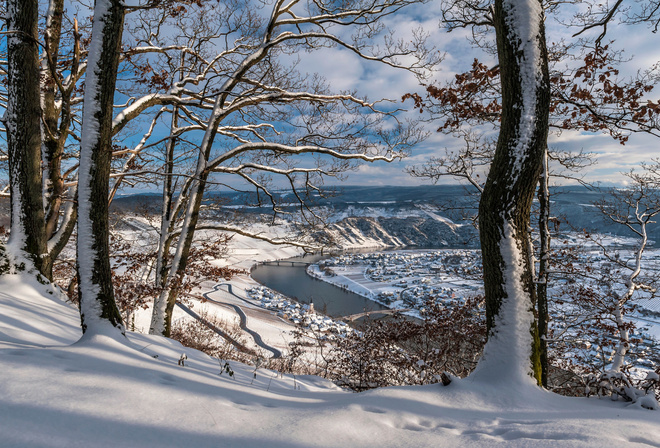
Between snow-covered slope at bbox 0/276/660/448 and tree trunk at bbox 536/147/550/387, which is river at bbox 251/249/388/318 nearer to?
tree trunk at bbox 536/147/550/387

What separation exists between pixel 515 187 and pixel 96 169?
14.0 ft

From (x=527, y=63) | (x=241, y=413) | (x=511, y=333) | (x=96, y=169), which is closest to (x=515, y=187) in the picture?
(x=527, y=63)

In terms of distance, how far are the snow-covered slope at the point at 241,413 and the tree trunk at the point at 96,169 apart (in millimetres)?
429

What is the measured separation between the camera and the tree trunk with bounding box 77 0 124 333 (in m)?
3.21

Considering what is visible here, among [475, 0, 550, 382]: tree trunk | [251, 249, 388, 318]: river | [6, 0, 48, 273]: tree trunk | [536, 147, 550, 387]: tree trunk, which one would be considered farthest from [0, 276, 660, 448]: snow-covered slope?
[251, 249, 388, 318]: river

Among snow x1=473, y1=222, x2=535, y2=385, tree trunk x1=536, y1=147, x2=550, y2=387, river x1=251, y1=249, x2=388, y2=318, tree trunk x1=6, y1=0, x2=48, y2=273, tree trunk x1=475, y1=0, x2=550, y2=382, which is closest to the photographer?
snow x1=473, y1=222, x2=535, y2=385

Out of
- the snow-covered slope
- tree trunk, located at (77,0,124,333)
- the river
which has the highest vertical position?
tree trunk, located at (77,0,124,333)

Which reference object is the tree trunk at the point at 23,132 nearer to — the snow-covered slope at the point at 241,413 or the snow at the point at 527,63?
the snow-covered slope at the point at 241,413

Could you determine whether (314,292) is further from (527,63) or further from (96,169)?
(527,63)

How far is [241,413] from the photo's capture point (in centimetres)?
201

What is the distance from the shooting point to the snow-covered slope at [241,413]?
158cm

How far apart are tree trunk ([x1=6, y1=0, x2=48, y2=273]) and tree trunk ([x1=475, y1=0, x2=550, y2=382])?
6.45 meters

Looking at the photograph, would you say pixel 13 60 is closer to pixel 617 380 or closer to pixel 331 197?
pixel 331 197

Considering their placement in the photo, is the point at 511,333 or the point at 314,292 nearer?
the point at 511,333
